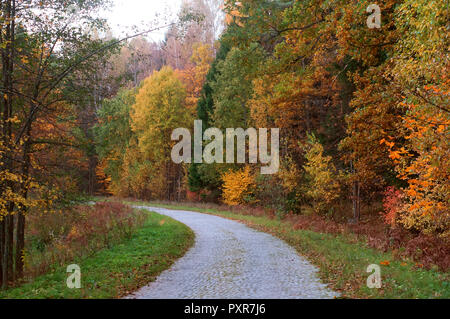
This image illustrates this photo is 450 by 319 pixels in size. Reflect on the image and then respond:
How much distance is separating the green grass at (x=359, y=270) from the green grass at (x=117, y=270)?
4.15 metres

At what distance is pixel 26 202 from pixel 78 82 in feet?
15.5

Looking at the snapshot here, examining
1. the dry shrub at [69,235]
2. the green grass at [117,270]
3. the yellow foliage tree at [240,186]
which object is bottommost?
the dry shrub at [69,235]

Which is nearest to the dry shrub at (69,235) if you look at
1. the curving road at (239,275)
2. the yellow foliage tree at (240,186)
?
the curving road at (239,275)

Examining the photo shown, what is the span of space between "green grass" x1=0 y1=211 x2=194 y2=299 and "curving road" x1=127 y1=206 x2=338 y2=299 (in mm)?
392

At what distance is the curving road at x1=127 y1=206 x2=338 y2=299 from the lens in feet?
22.5

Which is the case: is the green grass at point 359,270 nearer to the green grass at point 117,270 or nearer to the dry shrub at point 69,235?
the green grass at point 117,270

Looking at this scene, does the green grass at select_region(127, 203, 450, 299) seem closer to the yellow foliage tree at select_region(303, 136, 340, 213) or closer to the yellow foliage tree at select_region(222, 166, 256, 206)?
the yellow foliage tree at select_region(303, 136, 340, 213)

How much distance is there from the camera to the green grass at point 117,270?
693 centimetres

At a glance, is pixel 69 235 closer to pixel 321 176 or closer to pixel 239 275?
pixel 239 275

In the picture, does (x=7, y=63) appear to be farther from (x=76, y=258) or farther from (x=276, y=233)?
(x=276, y=233)

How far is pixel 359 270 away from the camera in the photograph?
26.7 ft

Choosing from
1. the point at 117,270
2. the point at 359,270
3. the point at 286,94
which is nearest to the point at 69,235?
the point at 117,270

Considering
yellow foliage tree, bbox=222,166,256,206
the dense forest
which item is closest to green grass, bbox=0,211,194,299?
the dense forest

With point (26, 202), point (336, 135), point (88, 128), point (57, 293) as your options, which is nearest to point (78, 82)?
point (88, 128)
